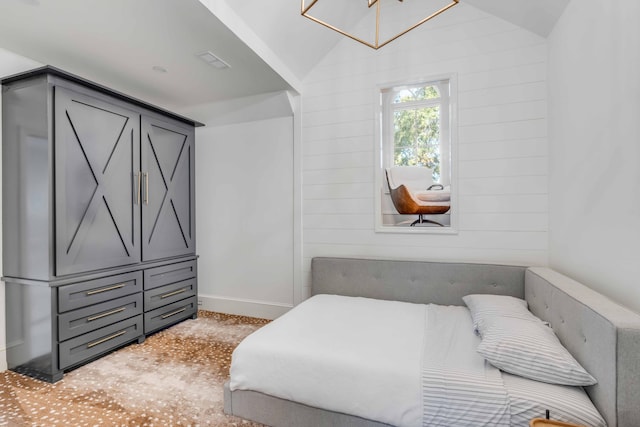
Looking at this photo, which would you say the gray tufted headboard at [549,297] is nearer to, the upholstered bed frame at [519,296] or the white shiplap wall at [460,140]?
the upholstered bed frame at [519,296]

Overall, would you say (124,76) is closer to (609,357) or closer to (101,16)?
(101,16)

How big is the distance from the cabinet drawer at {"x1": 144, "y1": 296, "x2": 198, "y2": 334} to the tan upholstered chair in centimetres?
245

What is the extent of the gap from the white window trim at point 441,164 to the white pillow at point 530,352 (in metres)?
1.22

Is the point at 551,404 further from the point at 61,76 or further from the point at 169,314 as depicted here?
the point at 61,76

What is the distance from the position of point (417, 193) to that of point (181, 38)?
7.53ft

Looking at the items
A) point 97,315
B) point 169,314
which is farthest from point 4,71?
point 169,314

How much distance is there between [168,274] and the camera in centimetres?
320

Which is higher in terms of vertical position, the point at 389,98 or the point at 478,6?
the point at 478,6

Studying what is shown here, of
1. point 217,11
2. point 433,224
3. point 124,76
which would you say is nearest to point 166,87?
point 124,76

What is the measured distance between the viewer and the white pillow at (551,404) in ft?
4.10

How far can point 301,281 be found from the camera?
3365 mm

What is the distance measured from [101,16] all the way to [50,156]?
1.00 m

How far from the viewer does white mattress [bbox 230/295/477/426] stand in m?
1.46

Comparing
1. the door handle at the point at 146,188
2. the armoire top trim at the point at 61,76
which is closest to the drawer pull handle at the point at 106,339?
the door handle at the point at 146,188
